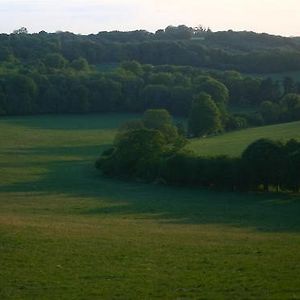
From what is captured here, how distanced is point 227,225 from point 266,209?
387 inches

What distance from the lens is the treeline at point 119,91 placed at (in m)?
125

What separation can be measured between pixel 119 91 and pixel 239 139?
4773 centimetres

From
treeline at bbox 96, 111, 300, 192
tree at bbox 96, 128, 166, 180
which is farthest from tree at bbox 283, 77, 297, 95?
tree at bbox 96, 128, 166, 180

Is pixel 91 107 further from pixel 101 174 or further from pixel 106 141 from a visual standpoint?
pixel 101 174

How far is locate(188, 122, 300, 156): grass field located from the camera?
75688 mm

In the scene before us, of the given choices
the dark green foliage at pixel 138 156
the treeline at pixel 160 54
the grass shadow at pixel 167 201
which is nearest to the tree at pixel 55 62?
the treeline at pixel 160 54

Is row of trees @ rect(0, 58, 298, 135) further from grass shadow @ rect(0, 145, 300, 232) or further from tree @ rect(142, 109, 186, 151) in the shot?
grass shadow @ rect(0, 145, 300, 232)

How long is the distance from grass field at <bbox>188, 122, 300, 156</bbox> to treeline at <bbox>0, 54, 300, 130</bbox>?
24.8 meters

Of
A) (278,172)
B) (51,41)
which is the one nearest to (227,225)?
(278,172)

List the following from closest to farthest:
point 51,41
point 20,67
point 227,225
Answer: point 227,225
point 20,67
point 51,41

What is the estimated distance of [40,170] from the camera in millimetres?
71812

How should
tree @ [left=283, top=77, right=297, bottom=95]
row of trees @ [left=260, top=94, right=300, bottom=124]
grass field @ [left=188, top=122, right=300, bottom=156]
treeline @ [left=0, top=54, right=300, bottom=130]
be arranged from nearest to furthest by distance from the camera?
grass field @ [left=188, top=122, right=300, bottom=156] → row of trees @ [left=260, top=94, right=300, bottom=124] → treeline @ [left=0, top=54, right=300, bottom=130] → tree @ [left=283, top=77, right=297, bottom=95]

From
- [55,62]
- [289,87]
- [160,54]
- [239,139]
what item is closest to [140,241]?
[239,139]

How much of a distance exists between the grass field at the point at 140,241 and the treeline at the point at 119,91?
200 feet
